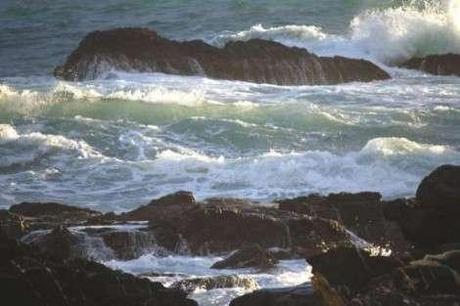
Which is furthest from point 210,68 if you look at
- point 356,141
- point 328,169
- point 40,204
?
point 40,204

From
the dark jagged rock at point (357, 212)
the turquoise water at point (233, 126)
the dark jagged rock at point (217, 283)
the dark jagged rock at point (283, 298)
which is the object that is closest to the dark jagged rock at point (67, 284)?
the dark jagged rock at point (283, 298)

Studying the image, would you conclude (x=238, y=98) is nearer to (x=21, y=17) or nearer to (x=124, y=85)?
(x=124, y=85)

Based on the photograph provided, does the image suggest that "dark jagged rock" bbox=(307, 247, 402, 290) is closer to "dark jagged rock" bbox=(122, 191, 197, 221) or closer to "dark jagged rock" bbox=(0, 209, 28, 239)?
"dark jagged rock" bbox=(122, 191, 197, 221)

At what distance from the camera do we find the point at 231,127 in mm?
17078

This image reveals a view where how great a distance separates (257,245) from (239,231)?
535 mm

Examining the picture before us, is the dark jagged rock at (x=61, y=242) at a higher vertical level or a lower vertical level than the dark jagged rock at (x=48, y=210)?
higher

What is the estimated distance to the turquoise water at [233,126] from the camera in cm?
1336

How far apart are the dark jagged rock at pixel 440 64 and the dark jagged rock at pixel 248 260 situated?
48.8 ft

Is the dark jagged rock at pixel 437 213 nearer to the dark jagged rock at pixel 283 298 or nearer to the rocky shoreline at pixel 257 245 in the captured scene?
the rocky shoreline at pixel 257 245

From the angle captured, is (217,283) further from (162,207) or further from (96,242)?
(162,207)

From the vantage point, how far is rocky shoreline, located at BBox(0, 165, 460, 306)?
649 cm

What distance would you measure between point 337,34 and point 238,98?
9969mm

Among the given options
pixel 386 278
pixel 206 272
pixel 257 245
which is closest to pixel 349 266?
pixel 386 278

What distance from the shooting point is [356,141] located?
16.0 m
